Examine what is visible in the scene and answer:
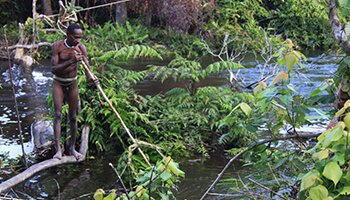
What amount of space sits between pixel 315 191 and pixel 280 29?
1826cm

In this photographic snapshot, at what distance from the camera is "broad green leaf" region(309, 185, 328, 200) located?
2.55 meters

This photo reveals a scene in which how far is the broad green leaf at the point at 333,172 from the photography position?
2.54 metres

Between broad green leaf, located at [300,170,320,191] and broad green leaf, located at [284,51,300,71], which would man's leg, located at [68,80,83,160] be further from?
broad green leaf, located at [300,170,320,191]

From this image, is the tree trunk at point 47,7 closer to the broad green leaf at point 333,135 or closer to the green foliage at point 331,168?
the green foliage at point 331,168

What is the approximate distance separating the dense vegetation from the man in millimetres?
787

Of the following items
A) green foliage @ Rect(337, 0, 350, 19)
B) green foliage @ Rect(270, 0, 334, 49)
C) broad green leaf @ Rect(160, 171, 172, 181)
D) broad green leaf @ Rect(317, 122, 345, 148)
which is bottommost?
green foliage @ Rect(270, 0, 334, 49)

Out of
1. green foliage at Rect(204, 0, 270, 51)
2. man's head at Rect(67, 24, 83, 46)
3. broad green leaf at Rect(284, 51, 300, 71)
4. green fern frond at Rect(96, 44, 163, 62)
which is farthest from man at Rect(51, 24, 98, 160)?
green foliage at Rect(204, 0, 270, 51)

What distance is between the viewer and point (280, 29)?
20281 millimetres

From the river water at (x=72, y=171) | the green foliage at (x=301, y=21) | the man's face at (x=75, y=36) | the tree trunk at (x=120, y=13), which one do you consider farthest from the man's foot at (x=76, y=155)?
the green foliage at (x=301, y=21)

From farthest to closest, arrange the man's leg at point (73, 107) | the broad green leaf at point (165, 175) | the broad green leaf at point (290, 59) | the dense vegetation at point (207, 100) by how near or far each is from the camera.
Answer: the man's leg at point (73, 107)
the broad green leaf at point (165, 175)
the dense vegetation at point (207, 100)
the broad green leaf at point (290, 59)

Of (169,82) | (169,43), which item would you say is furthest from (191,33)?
(169,82)

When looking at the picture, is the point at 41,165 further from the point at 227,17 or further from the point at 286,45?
the point at 227,17

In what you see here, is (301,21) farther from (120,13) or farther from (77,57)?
(77,57)

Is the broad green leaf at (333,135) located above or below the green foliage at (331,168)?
above
